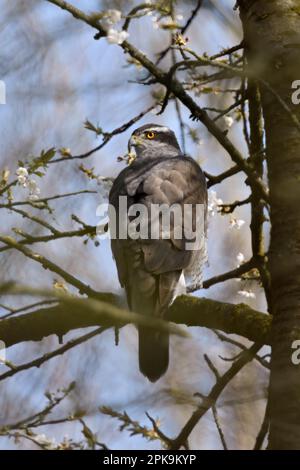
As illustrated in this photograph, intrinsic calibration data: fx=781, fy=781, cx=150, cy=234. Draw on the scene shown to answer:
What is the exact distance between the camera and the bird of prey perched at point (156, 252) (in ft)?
13.4

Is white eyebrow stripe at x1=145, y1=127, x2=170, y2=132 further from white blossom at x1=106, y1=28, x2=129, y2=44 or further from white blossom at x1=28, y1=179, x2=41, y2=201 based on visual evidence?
white blossom at x1=106, y1=28, x2=129, y2=44

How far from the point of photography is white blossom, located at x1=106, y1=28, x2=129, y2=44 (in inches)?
111

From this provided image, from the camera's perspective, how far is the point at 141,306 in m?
4.07

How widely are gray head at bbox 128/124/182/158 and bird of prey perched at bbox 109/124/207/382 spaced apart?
1.29 ft

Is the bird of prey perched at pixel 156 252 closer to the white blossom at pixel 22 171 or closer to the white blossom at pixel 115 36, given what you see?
the white blossom at pixel 22 171

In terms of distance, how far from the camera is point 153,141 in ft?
18.4

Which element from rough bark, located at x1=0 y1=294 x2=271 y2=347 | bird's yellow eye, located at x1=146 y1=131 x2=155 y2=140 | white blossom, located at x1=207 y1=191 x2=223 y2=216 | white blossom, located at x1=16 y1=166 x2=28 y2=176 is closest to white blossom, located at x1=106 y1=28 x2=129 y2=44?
white blossom, located at x1=16 y1=166 x2=28 y2=176

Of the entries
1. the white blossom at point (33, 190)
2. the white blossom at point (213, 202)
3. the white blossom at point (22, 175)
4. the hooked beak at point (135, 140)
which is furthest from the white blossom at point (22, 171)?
the hooked beak at point (135, 140)

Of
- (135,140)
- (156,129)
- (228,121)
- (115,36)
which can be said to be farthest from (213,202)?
(115,36)

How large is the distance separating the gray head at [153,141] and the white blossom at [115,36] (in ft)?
7.81
